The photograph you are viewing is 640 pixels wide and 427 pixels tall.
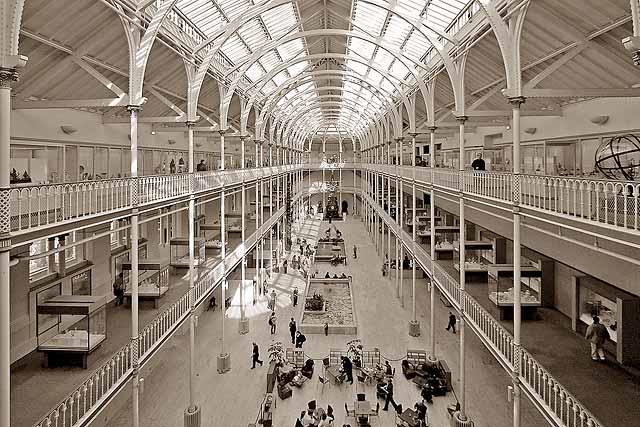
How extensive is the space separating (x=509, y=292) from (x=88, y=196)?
13.7 metres

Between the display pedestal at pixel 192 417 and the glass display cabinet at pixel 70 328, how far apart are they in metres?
3.88

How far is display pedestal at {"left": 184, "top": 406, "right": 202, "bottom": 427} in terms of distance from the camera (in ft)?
47.7

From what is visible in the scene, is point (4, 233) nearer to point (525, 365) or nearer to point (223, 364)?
point (525, 365)

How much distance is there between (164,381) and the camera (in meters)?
17.6

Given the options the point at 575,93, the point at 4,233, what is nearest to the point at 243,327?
the point at 4,233

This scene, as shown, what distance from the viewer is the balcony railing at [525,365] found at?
7685 millimetres

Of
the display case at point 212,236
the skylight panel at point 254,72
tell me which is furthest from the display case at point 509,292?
the skylight panel at point 254,72

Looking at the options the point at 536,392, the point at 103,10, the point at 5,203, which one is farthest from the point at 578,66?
the point at 5,203

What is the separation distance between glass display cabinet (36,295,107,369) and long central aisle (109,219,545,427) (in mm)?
3865

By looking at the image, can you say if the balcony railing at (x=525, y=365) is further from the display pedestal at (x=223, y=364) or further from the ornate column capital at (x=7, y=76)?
the ornate column capital at (x=7, y=76)

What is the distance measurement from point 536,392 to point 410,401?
7.66 meters

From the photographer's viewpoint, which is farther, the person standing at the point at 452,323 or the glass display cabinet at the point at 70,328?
the person standing at the point at 452,323

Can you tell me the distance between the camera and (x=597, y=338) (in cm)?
1088

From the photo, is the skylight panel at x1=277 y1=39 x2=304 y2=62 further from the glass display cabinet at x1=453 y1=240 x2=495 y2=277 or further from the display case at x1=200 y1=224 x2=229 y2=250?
the glass display cabinet at x1=453 y1=240 x2=495 y2=277
